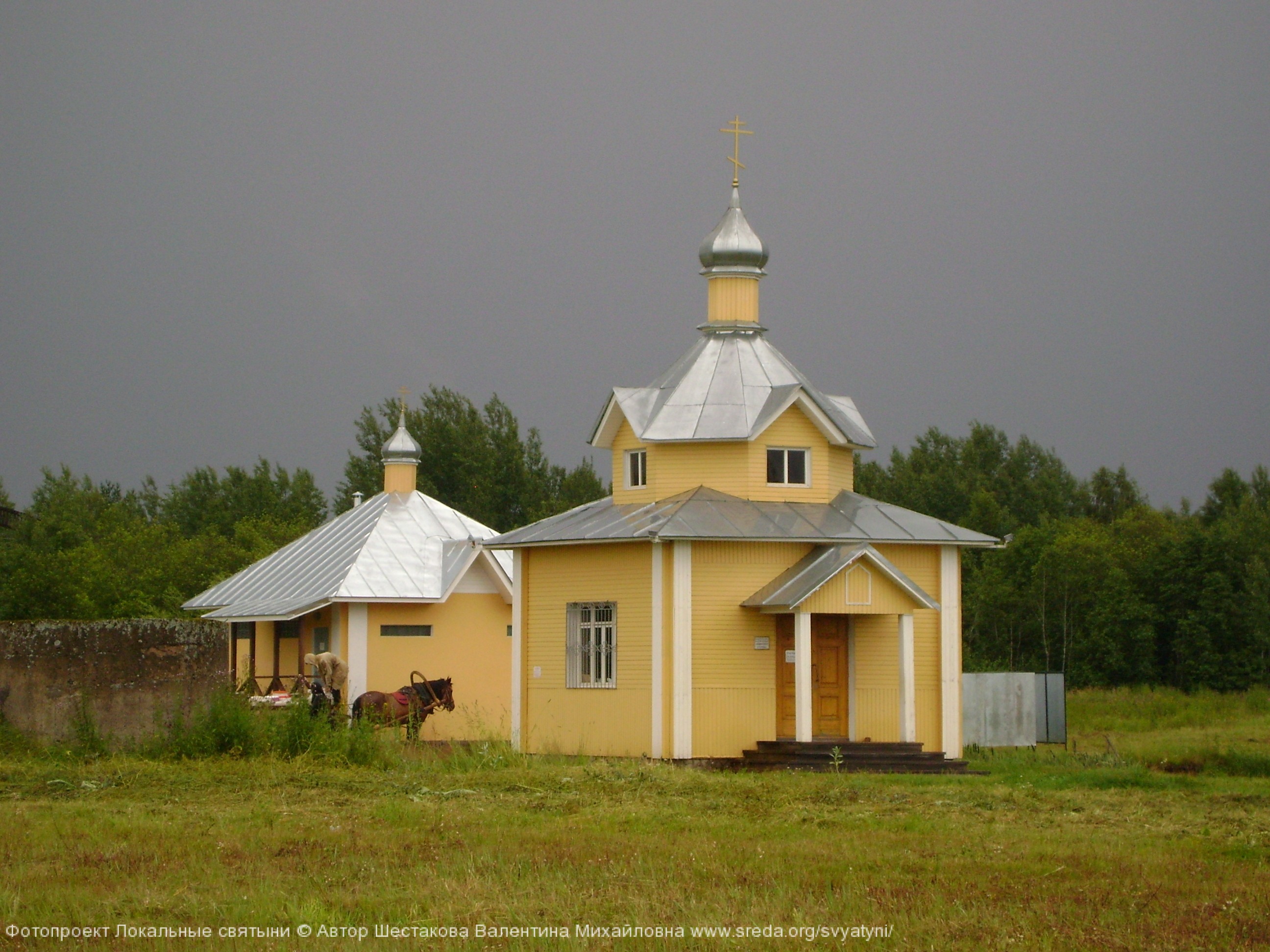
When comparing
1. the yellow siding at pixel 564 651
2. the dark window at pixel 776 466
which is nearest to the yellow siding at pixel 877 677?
the dark window at pixel 776 466

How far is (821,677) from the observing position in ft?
82.0

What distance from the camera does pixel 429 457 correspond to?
70188 millimetres

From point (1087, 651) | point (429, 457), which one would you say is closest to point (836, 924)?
point (1087, 651)

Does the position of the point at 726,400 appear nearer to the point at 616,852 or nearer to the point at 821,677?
the point at 821,677

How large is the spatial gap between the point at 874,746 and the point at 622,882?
1276 centimetres

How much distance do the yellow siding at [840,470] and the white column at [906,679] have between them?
294 centimetres

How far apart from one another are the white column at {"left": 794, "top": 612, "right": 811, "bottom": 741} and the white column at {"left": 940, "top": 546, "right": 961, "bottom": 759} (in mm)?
2544

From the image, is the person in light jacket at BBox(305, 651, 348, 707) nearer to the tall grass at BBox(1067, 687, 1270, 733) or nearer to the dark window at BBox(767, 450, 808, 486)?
the dark window at BBox(767, 450, 808, 486)

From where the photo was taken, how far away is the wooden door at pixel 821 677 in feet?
79.9

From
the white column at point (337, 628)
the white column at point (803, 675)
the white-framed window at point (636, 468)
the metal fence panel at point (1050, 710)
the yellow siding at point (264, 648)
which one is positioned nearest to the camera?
the white column at point (803, 675)

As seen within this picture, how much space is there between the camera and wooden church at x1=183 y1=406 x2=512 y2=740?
32.1 metres

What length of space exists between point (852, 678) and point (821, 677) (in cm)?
46

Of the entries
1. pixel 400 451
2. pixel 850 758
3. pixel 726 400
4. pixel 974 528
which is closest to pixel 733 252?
pixel 726 400

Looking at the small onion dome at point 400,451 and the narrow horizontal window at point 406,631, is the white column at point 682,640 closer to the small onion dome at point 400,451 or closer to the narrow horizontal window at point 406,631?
the narrow horizontal window at point 406,631
